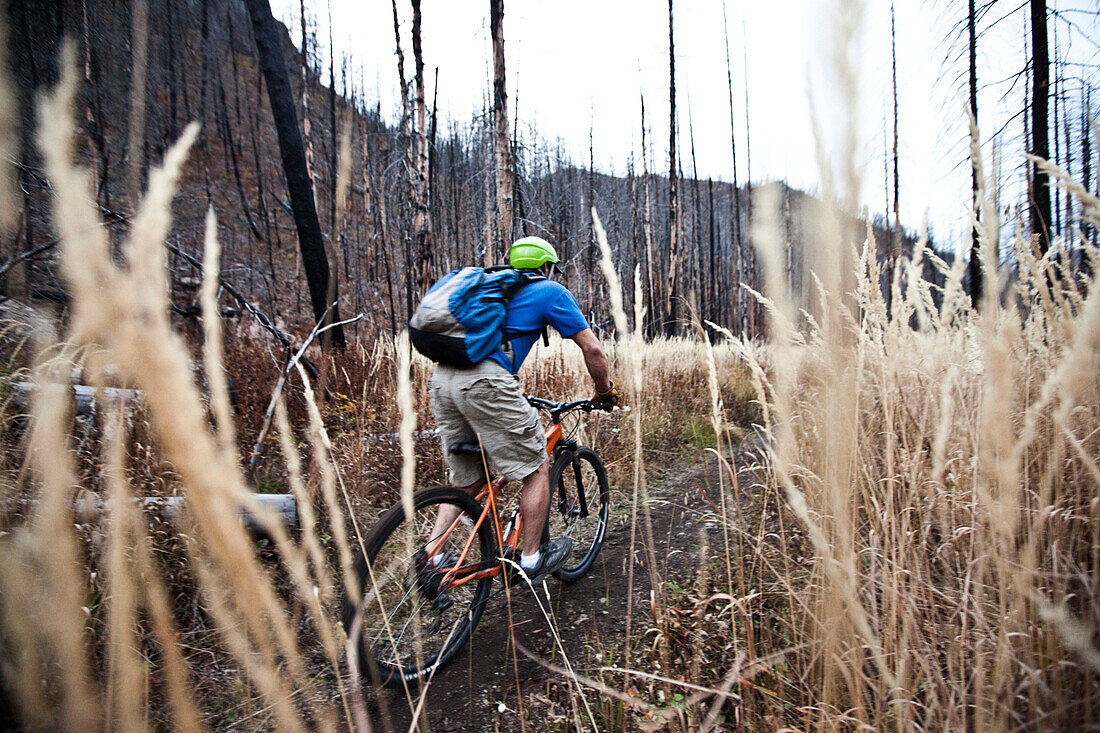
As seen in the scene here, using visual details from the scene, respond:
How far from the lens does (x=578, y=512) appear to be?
3.40 metres

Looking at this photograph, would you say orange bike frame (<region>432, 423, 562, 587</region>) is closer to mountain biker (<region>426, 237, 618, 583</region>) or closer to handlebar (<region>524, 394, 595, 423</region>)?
mountain biker (<region>426, 237, 618, 583</region>)

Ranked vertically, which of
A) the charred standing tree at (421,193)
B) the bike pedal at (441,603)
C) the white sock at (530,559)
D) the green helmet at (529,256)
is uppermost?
the charred standing tree at (421,193)

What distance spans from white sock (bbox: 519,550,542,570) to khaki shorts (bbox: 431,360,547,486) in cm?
47

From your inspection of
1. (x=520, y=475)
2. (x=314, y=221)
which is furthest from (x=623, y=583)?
(x=314, y=221)

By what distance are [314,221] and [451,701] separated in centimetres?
648

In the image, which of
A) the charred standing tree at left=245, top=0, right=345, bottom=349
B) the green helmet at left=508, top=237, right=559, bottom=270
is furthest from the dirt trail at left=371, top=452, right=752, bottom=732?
the charred standing tree at left=245, top=0, right=345, bottom=349

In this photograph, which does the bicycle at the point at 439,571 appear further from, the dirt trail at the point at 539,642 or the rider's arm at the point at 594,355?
the rider's arm at the point at 594,355

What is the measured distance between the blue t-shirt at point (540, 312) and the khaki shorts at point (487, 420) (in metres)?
0.16

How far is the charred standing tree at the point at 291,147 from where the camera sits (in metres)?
6.13

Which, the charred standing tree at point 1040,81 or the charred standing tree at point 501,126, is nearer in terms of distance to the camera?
the charred standing tree at point 1040,81

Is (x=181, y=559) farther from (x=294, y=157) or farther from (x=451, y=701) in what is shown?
(x=294, y=157)

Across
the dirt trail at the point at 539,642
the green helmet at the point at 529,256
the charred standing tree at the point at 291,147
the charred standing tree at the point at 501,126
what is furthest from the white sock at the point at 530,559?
the charred standing tree at the point at 501,126

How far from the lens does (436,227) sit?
19.3 meters

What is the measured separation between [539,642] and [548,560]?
17.0 inches
